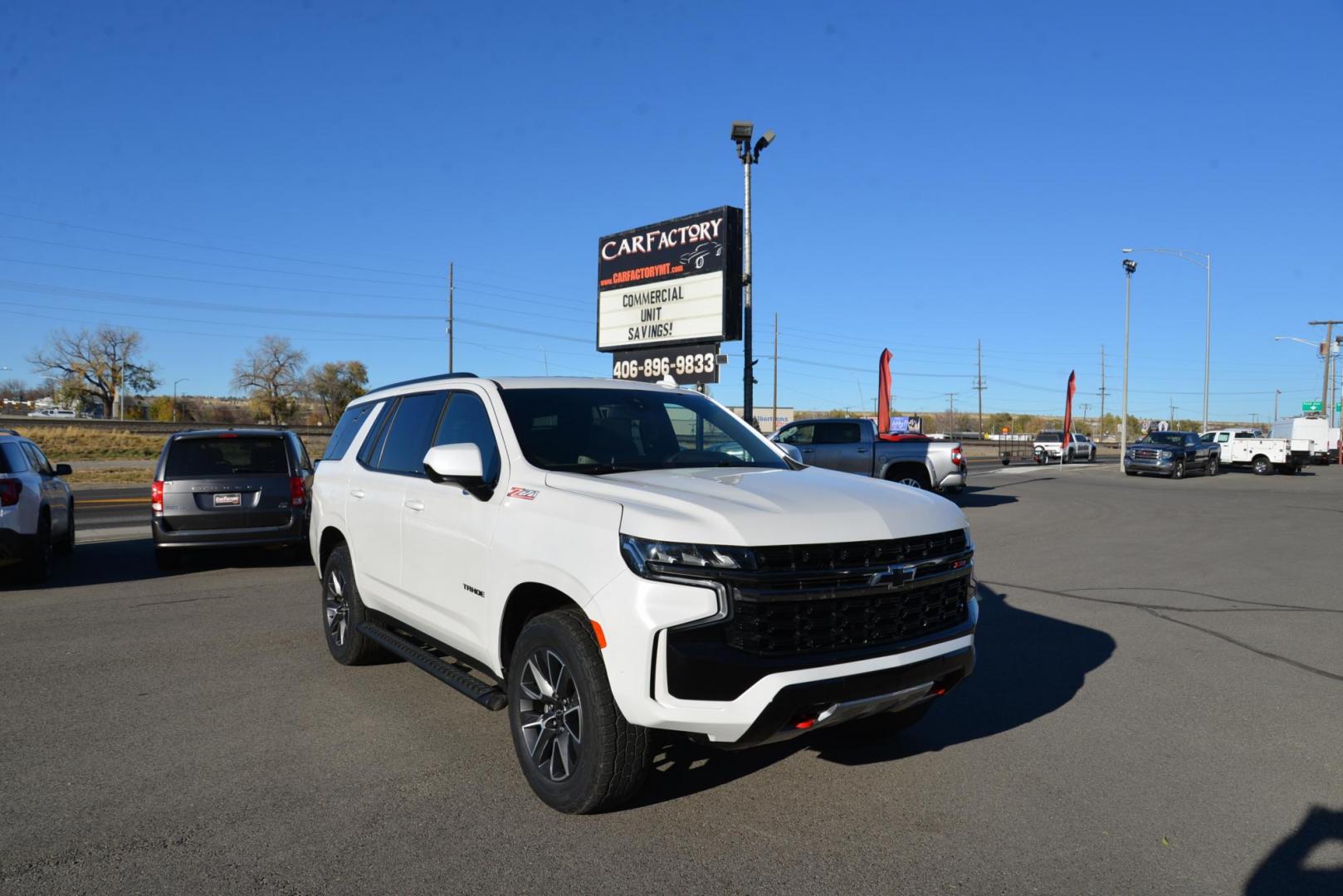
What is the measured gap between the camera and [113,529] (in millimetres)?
15523

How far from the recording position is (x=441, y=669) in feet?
15.4

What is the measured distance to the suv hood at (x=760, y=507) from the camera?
3.49 meters

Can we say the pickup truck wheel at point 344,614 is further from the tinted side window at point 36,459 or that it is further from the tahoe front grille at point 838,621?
the tinted side window at point 36,459

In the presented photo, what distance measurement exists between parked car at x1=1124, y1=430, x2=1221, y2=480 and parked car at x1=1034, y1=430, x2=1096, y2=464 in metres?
13.0

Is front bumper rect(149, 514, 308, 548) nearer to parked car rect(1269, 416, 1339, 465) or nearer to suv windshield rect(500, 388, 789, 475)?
suv windshield rect(500, 388, 789, 475)

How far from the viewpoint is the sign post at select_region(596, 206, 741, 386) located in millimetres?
21188

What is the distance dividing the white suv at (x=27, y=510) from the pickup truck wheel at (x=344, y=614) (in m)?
4.55

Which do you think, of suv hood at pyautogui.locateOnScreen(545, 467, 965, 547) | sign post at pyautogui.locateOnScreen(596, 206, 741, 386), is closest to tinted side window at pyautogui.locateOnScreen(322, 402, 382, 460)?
suv hood at pyautogui.locateOnScreen(545, 467, 965, 547)

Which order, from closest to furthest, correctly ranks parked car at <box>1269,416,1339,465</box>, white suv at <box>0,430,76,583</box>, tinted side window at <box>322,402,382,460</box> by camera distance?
tinted side window at <box>322,402,382,460</box>
white suv at <box>0,430,76,583</box>
parked car at <box>1269,416,1339,465</box>

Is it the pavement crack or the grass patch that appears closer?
the pavement crack

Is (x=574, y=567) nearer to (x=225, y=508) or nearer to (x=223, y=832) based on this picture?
(x=223, y=832)

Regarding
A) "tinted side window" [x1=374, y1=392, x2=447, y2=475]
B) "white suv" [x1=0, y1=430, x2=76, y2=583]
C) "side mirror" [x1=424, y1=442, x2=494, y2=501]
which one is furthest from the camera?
"white suv" [x1=0, y1=430, x2=76, y2=583]

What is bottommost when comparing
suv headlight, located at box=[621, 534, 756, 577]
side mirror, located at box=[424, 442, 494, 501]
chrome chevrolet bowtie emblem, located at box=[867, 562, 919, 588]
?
chrome chevrolet bowtie emblem, located at box=[867, 562, 919, 588]

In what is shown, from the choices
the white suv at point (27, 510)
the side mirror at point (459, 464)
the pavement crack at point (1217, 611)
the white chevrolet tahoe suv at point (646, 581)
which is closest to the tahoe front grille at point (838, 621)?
the white chevrolet tahoe suv at point (646, 581)
